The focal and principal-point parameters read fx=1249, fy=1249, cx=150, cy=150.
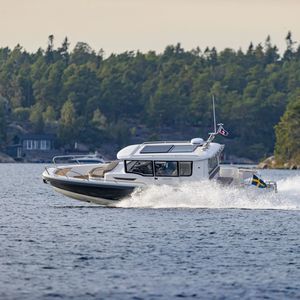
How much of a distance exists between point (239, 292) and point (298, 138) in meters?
145

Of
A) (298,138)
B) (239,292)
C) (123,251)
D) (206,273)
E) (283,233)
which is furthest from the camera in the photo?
(298,138)

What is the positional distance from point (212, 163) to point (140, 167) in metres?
3.30

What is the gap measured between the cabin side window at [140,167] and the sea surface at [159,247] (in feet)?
2.91

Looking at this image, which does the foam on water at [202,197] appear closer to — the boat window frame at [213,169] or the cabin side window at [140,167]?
the boat window frame at [213,169]

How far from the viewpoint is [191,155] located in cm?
5456

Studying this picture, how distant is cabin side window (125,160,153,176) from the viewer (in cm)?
5456

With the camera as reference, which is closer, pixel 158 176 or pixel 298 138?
pixel 158 176

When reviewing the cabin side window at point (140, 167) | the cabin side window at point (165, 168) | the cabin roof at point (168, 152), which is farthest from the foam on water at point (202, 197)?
the cabin roof at point (168, 152)

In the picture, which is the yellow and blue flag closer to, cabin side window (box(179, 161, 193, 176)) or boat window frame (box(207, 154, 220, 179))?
boat window frame (box(207, 154, 220, 179))

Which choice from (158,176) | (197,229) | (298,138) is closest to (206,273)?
(197,229)

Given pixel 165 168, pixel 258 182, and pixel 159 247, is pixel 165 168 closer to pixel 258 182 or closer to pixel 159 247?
pixel 258 182

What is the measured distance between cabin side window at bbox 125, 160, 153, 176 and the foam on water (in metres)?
0.73

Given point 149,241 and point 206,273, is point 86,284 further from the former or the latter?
point 149,241

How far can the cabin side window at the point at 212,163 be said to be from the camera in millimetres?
54984
